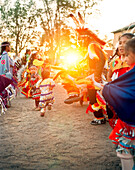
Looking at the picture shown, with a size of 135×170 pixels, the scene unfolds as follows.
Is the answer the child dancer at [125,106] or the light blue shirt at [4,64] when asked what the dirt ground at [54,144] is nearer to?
the child dancer at [125,106]

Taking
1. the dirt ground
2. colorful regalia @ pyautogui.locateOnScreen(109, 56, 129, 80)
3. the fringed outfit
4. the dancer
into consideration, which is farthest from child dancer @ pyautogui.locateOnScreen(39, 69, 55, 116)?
the fringed outfit

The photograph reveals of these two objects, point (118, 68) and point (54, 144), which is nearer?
point (118, 68)

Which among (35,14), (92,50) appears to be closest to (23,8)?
(35,14)

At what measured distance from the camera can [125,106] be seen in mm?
2258

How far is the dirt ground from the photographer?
3.06 m

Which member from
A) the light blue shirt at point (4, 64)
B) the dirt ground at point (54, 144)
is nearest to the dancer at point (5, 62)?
the light blue shirt at point (4, 64)

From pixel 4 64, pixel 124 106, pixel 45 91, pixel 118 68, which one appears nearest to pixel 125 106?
pixel 124 106

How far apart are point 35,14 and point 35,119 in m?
27.6

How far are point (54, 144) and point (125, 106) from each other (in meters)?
1.90

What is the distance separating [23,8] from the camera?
3306cm

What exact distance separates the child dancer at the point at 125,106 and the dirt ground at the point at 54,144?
67cm

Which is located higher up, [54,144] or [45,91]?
[45,91]

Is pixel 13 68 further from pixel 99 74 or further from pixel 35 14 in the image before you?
pixel 35 14

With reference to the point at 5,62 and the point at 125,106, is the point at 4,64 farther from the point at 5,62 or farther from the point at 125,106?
the point at 125,106
